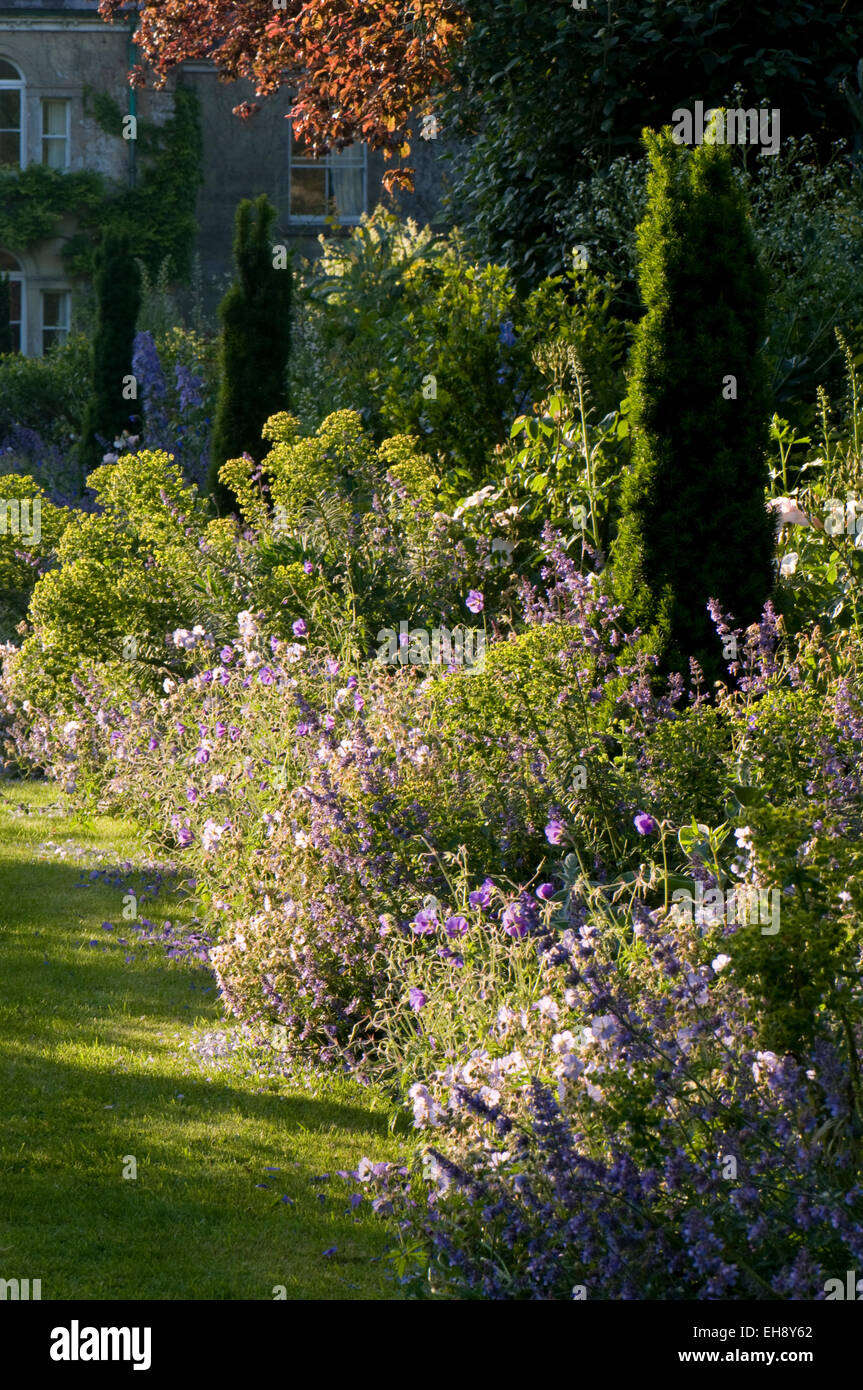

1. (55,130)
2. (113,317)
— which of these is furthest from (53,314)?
(113,317)

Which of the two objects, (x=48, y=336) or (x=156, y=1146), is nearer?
(x=156, y=1146)

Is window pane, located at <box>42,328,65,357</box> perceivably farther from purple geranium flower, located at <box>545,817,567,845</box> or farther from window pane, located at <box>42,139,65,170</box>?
purple geranium flower, located at <box>545,817,567,845</box>

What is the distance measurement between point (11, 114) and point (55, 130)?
2.88 feet

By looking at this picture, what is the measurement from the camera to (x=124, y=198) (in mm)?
23922

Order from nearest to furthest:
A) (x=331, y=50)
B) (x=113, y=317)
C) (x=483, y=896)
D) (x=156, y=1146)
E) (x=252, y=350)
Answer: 1. (x=156, y=1146)
2. (x=483, y=896)
3. (x=252, y=350)
4. (x=331, y=50)
5. (x=113, y=317)

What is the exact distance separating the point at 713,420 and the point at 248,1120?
331 centimetres

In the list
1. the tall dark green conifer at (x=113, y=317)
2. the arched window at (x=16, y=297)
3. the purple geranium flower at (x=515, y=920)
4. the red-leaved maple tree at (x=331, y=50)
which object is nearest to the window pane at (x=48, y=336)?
the arched window at (x=16, y=297)

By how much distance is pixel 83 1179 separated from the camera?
3639mm

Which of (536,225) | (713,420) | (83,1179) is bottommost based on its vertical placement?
(83,1179)

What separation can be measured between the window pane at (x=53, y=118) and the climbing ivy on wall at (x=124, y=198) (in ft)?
2.07

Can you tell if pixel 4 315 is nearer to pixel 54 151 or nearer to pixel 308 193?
pixel 54 151

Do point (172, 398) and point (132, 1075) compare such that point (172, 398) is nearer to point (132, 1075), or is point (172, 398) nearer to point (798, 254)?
point (798, 254)

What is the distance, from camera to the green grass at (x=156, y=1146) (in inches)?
126
